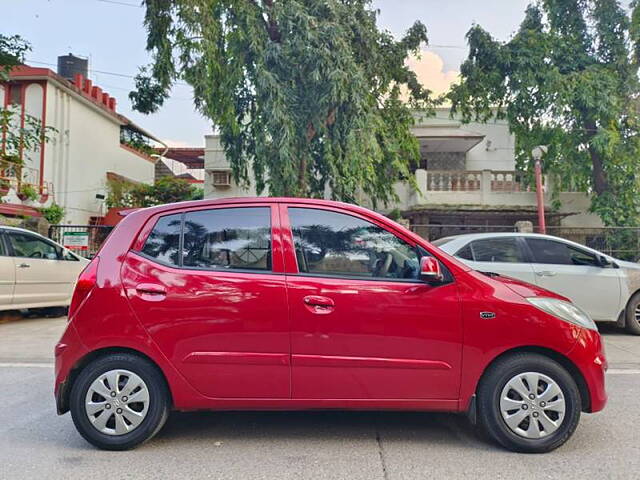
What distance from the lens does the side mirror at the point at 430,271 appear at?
10.4 feet

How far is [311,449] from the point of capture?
3.25 m

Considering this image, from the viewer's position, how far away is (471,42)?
13.5 meters

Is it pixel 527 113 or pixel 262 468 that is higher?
pixel 527 113

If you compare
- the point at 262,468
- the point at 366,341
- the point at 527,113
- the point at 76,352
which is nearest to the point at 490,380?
the point at 366,341

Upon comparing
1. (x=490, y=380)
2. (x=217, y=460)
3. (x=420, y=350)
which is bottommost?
(x=217, y=460)

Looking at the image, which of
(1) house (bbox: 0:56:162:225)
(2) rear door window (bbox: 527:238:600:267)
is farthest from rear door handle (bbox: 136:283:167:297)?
(1) house (bbox: 0:56:162:225)

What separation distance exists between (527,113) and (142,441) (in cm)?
1344

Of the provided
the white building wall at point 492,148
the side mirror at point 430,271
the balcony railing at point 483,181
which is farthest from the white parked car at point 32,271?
the white building wall at point 492,148

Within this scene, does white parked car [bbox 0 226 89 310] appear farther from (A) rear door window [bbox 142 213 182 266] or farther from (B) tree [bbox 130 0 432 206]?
(A) rear door window [bbox 142 213 182 266]

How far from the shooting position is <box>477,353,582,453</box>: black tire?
316 centimetres

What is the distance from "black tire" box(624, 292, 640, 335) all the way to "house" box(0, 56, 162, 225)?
1538cm

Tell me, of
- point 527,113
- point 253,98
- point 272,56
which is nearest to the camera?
point 272,56

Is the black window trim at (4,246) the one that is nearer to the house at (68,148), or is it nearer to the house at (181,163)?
the house at (68,148)

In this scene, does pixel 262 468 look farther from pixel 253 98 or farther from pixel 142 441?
pixel 253 98
